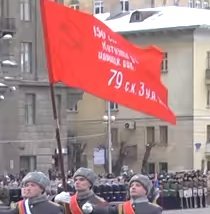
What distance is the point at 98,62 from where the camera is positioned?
38.1 feet

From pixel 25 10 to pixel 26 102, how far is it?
4.37 metres

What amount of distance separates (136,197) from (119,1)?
61.1m

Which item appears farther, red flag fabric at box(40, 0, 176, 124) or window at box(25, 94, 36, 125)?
window at box(25, 94, 36, 125)

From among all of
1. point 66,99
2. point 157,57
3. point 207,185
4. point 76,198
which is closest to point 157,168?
point 66,99

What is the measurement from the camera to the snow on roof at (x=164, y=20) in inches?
2277

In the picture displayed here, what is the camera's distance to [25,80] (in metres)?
47.8

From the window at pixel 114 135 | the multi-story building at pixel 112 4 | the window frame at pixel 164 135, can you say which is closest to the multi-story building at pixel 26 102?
the window frame at pixel 164 135

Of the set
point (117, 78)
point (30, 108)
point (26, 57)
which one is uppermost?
point (26, 57)

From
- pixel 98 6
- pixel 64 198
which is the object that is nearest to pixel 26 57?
pixel 98 6

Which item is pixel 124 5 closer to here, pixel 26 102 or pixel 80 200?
pixel 26 102

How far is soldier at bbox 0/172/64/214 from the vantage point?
28.4 ft

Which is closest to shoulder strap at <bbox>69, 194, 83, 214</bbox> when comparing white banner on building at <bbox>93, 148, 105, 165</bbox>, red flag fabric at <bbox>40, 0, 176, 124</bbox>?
red flag fabric at <bbox>40, 0, 176, 124</bbox>

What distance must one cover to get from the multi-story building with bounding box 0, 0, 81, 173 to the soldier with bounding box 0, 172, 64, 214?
37260 millimetres

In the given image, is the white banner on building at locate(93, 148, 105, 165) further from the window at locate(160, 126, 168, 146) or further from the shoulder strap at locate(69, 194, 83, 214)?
the shoulder strap at locate(69, 194, 83, 214)
